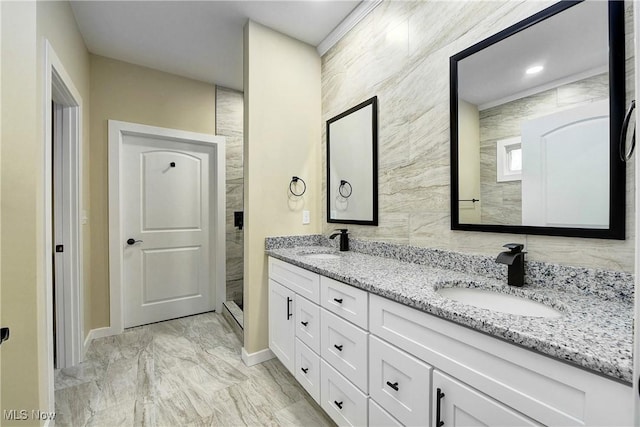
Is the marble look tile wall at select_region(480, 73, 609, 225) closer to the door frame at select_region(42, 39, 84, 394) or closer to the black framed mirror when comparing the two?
the black framed mirror

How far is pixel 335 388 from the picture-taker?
1.42 meters

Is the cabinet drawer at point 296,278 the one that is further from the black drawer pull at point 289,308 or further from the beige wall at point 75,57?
the beige wall at point 75,57

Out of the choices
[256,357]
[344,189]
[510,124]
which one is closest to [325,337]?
[256,357]

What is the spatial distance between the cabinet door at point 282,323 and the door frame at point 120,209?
1328mm

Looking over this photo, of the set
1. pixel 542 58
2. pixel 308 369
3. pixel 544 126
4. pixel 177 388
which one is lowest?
pixel 177 388

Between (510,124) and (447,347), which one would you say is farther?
(510,124)

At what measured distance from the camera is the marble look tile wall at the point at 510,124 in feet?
3.33

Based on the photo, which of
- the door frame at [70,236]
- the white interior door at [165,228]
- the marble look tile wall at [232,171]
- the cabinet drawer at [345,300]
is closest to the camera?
the cabinet drawer at [345,300]

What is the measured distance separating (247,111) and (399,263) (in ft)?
5.14

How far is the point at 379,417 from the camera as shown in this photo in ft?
3.76

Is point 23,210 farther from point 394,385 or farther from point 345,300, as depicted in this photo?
point 394,385

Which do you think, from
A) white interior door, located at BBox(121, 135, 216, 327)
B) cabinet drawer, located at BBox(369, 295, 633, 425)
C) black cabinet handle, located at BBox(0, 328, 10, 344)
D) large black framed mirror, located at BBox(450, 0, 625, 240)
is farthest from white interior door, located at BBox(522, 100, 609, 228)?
Result: white interior door, located at BBox(121, 135, 216, 327)

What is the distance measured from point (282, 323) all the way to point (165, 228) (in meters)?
1.85

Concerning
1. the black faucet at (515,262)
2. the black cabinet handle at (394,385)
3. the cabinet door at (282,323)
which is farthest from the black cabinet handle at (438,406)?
the cabinet door at (282,323)
